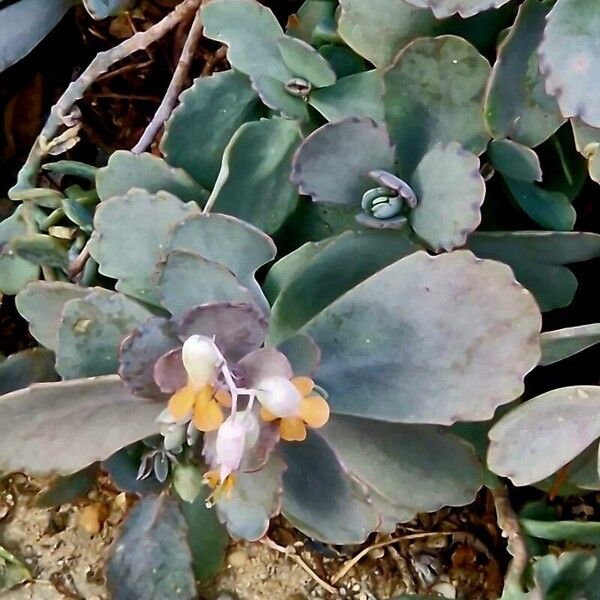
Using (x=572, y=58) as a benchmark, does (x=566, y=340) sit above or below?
below

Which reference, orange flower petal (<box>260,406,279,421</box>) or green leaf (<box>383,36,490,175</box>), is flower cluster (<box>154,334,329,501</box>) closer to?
orange flower petal (<box>260,406,279,421</box>)

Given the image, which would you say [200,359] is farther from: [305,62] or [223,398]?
[305,62]

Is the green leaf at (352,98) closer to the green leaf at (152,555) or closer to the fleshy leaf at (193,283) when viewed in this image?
the fleshy leaf at (193,283)

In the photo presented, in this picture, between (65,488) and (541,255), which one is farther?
(65,488)

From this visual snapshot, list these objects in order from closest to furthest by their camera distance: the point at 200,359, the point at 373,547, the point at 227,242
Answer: the point at 200,359
the point at 227,242
the point at 373,547

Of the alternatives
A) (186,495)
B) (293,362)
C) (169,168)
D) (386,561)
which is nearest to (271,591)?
(386,561)

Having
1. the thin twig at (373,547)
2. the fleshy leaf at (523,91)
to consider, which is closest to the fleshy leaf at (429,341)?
the fleshy leaf at (523,91)

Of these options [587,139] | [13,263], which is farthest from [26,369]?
[587,139]

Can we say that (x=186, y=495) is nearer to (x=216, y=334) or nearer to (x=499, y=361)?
(x=216, y=334)

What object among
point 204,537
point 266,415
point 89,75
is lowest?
point 204,537
